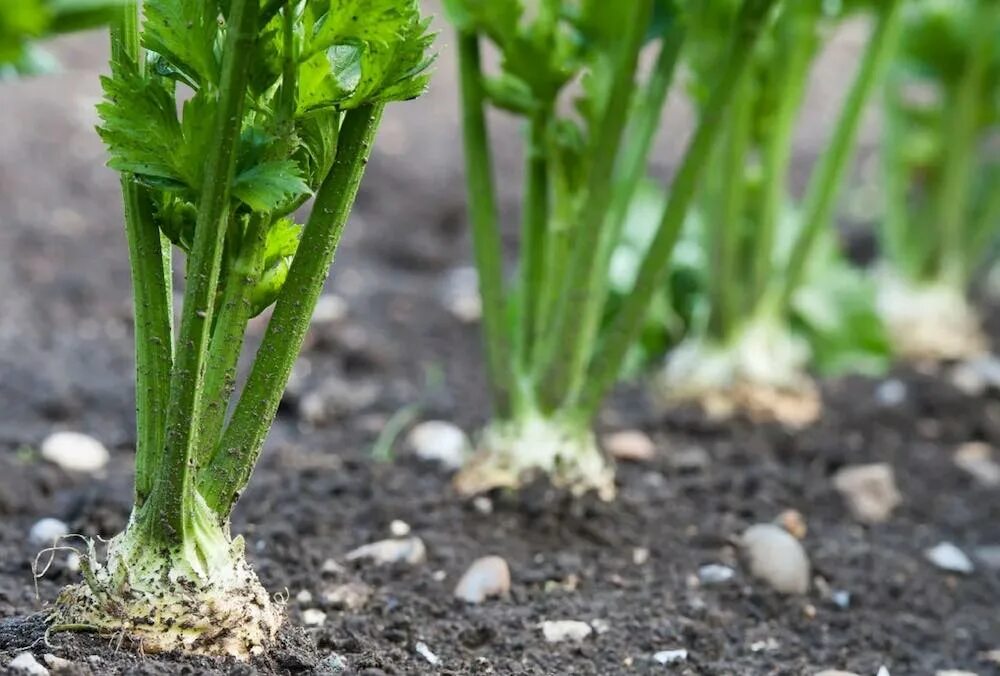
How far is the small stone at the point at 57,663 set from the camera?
1.06 m

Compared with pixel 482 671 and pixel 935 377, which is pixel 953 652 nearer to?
pixel 482 671

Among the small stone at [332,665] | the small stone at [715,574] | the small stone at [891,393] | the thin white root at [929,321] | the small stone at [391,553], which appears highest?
the thin white root at [929,321]

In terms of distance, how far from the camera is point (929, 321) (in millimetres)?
2883

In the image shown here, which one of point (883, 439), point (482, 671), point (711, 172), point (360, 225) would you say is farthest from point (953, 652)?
point (360, 225)

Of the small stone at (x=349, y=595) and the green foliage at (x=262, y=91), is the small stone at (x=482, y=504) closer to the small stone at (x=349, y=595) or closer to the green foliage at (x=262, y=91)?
the small stone at (x=349, y=595)

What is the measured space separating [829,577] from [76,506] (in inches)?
36.9

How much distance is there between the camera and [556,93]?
5.32ft

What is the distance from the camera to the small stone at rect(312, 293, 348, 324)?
268 cm

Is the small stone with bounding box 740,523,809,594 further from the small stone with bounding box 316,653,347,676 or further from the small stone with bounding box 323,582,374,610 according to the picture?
the small stone with bounding box 316,653,347,676

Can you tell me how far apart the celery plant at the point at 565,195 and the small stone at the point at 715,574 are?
0.62ft

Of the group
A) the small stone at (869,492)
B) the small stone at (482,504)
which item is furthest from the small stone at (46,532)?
the small stone at (869,492)

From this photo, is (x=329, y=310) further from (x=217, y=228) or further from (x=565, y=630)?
(x=217, y=228)

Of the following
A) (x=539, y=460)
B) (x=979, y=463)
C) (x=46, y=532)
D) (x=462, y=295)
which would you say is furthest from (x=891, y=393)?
(x=46, y=532)

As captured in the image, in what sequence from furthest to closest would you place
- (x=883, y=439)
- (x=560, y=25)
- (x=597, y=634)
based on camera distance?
(x=883, y=439) → (x=560, y=25) → (x=597, y=634)
